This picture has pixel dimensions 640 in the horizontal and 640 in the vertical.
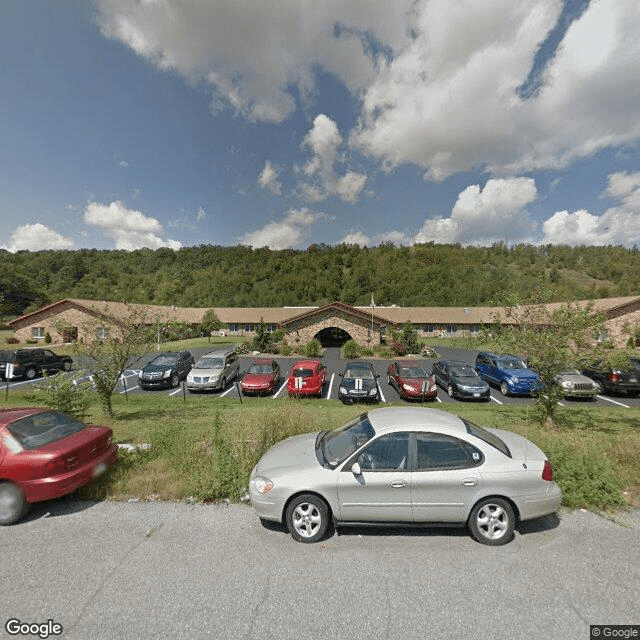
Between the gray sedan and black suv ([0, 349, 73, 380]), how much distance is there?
19.9 meters

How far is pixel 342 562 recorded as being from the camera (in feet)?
12.2

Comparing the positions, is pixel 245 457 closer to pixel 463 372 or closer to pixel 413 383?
pixel 413 383

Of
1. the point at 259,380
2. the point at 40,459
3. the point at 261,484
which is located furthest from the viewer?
the point at 259,380

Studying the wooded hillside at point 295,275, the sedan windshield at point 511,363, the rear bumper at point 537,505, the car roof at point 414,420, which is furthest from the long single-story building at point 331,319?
the wooded hillside at point 295,275

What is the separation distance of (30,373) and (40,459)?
18.3 meters

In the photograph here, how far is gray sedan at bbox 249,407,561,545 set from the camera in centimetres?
414

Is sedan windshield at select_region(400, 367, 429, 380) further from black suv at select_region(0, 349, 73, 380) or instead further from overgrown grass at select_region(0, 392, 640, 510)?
black suv at select_region(0, 349, 73, 380)

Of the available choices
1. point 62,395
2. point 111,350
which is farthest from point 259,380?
point 62,395

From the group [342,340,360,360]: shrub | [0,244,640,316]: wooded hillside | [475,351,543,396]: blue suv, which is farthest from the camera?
[0,244,640,316]: wooded hillside

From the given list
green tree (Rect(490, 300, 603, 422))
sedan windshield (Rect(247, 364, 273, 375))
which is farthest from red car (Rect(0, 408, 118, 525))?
sedan windshield (Rect(247, 364, 273, 375))

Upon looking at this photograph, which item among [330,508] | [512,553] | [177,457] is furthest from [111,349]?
[512,553]

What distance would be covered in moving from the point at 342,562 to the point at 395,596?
27.3 inches

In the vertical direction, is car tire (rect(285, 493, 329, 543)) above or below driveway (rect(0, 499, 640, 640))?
above

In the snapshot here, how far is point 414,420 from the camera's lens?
4.65 m
